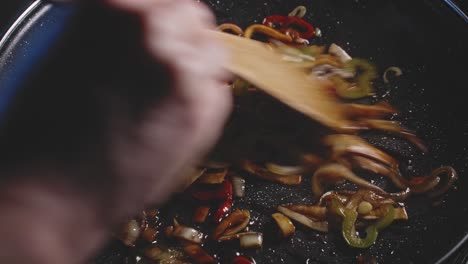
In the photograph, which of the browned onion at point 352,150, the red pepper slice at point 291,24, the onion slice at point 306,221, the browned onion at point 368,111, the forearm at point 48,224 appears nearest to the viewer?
the forearm at point 48,224

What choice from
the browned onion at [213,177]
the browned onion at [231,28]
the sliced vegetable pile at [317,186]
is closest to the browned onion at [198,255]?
the sliced vegetable pile at [317,186]

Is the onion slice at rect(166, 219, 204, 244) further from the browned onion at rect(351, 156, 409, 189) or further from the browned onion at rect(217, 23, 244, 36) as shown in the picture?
the browned onion at rect(217, 23, 244, 36)

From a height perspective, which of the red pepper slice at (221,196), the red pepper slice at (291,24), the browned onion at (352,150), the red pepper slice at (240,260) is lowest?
the red pepper slice at (240,260)

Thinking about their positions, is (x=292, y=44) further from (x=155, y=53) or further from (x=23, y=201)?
(x=23, y=201)

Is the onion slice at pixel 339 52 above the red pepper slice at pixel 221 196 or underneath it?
above

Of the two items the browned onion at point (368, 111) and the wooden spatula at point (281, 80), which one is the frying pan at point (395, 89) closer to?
the browned onion at point (368, 111)

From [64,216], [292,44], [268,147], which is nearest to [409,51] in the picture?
[292,44]

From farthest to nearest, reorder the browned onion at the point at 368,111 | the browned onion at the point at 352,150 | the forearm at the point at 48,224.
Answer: the browned onion at the point at 368,111, the browned onion at the point at 352,150, the forearm at the point at 48,224

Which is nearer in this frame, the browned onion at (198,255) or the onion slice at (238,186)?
the browned onion at (198,255)

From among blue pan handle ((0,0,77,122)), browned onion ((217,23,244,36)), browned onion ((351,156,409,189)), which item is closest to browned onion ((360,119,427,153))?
browned onion ((351,156,409,189))
